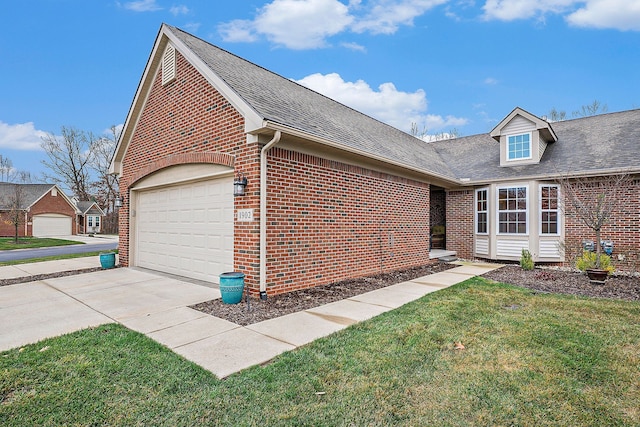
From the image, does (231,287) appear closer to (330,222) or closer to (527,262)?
(330,222)

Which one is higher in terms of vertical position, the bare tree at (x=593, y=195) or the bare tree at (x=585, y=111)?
the bare tree at (x=585, y=111)

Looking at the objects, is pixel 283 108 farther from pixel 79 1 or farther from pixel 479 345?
pixel 79 1

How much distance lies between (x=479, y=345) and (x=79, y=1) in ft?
48.4

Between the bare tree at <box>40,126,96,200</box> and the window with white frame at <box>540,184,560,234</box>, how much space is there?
48459mm

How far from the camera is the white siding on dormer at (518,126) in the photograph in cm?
1208

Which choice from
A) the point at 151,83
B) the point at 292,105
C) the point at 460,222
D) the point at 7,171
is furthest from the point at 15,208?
the point at 460,222

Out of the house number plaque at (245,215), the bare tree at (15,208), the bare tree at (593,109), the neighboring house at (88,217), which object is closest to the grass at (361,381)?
the house number plaque at (245,215)

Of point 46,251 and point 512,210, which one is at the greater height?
point 512,210

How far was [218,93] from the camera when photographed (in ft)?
23.5

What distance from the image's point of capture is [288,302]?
6051 millimetres

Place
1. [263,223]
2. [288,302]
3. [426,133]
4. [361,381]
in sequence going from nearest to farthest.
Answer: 1. [361,381]
2. [288,302]
3. [263,223]
4. [426,133]

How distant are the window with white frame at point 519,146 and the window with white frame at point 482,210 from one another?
1662mm

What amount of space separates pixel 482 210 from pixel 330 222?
7790 mm

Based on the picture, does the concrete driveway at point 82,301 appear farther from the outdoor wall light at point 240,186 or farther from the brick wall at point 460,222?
the brick wall at point 460,222
